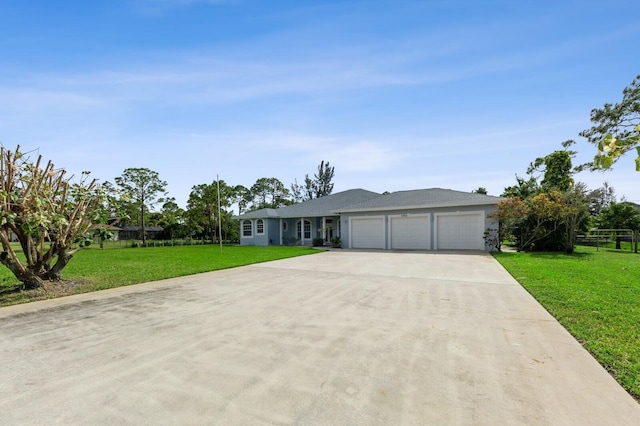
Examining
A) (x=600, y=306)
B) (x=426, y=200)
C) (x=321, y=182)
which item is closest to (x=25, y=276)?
(x=600, y=306)

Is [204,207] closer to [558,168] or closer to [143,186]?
[143,186]

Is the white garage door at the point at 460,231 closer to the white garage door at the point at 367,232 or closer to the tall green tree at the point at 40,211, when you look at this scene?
the white garage door at the point at 367,232

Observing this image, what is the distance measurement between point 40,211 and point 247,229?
2121 centimetres

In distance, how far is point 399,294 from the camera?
6.72 m

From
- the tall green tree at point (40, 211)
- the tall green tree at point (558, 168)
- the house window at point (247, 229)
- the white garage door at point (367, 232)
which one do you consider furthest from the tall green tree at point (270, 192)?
the tall green tree at point (40, 211)

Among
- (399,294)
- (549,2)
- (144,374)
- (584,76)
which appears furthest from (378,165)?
(144,374)

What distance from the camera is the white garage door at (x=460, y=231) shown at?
55.6 ft

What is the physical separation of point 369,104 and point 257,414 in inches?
486

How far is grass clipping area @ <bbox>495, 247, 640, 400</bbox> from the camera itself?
335cm

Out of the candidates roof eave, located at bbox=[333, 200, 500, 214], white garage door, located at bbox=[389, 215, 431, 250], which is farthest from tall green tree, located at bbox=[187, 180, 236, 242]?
white garage door, located at bbox=[389, 215, 431, 250]

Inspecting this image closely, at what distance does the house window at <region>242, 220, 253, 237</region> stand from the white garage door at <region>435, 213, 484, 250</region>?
15753mm

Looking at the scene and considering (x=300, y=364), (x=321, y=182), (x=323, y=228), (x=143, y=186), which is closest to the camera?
(x=300, y=364)

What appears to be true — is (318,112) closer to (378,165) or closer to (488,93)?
(488,93)

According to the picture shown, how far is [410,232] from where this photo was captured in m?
18.9
